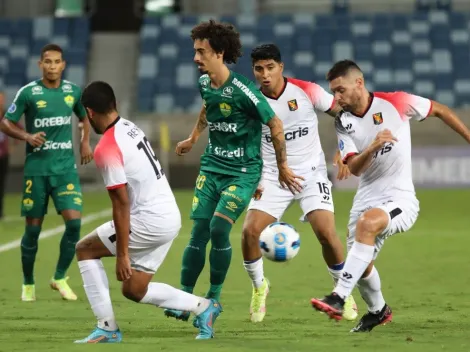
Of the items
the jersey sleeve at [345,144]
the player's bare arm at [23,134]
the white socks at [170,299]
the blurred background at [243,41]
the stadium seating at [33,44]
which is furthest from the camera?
the stadium seating at [33,44]

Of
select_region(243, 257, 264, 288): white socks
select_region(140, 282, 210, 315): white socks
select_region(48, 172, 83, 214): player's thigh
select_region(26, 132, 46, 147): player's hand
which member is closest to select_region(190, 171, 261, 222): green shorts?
select_region(243, 257, 264, 288): white socks

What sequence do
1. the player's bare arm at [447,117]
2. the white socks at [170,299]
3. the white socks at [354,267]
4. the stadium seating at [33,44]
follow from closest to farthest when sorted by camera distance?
the white socks at [170,299] → the white socks at [354,267] → the player's bare arm at [447,117] → the stadium seating at [33,44]

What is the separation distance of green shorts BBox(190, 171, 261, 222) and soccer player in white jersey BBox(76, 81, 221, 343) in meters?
0.85

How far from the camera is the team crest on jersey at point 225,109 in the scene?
816 cm

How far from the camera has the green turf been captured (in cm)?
723

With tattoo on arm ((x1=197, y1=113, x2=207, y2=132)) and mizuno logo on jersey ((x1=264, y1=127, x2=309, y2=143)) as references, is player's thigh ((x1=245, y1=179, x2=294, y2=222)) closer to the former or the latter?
mizuno logo on jersey ((x1=264, y1=127, x2=309, y2=143))

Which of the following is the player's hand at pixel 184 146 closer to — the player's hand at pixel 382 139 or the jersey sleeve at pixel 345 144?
the jersey sleeve at pixel 345 144

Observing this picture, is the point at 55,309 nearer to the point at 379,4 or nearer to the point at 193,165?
the point at 193,165

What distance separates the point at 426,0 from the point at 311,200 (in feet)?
65.2

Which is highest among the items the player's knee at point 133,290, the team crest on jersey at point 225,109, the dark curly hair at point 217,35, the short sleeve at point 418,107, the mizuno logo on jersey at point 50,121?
the dark curly hair at point 217,35

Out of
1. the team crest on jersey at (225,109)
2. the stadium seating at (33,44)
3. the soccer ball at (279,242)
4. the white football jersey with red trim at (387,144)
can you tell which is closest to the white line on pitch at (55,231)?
the soccer ball at (279,242)

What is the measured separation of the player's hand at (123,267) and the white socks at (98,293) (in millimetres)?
321

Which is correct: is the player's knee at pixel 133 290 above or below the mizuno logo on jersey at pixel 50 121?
below

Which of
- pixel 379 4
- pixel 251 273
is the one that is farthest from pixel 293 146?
pixel 379 4
